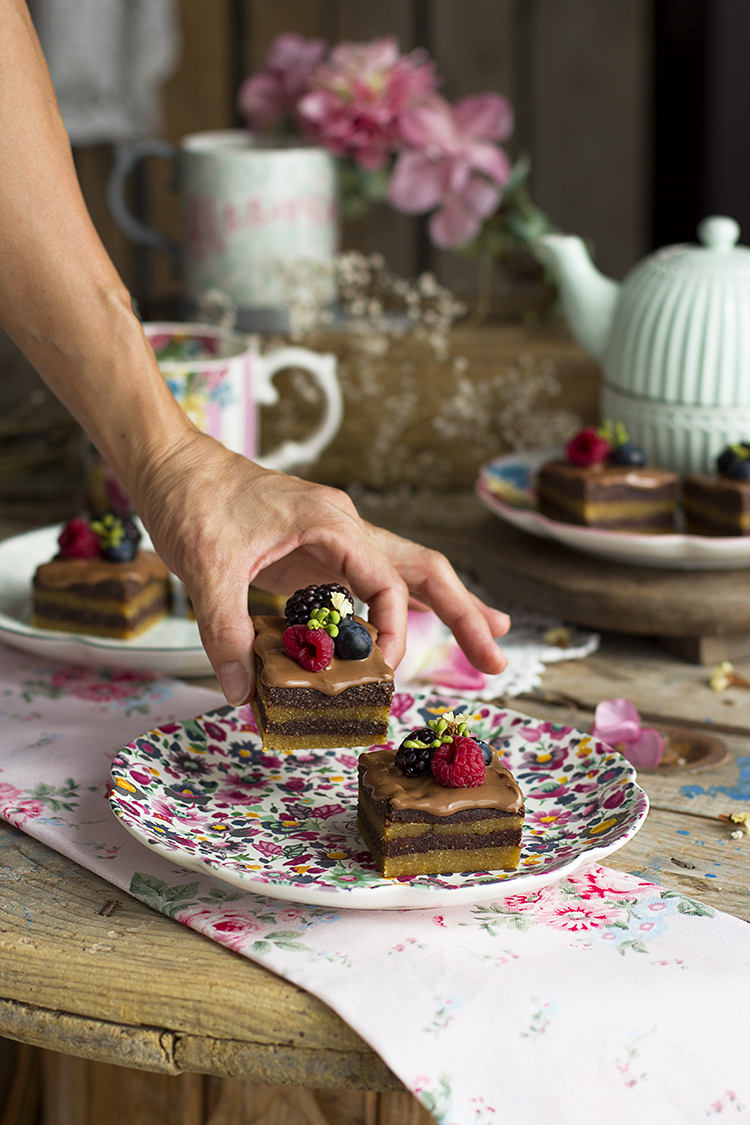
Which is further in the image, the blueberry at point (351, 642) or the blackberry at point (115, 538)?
the blackberry at point (115, 538)

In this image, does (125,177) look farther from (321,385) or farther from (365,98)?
(321,385)

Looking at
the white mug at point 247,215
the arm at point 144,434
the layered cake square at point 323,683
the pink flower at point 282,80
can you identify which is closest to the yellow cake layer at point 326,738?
the layered cake square at point 323,683

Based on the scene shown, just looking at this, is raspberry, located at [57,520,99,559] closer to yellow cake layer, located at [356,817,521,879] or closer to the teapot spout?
yellow cake layer, located at [356,817,521,879]

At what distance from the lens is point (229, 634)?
1.07 m

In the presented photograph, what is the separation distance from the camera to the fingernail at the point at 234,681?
3.46ft

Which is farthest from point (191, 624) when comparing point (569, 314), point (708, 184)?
point (708, 184)

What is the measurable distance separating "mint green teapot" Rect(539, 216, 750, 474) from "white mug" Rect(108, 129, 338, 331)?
24.2 inches

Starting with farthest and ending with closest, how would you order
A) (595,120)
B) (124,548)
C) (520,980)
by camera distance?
(595,120) < (124,548) < (520,980)

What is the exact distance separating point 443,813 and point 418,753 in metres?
0.06

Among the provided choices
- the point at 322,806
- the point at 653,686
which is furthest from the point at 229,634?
the point at 653,686

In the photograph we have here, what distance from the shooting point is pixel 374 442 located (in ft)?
6.97

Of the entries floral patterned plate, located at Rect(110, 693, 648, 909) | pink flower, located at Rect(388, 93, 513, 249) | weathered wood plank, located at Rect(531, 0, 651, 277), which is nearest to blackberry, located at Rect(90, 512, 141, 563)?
floral patterned plate, located at Rect(110, 693, 648, 909)

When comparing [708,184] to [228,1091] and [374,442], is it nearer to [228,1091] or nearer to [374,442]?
[374,442]

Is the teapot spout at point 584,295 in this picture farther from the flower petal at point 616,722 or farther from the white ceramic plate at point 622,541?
the flower petal at point 616,722
